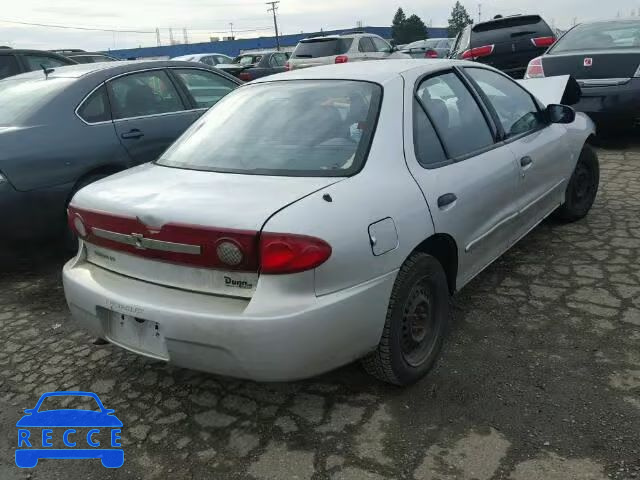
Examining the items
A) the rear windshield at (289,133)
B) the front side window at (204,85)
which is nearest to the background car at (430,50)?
the front side window at (204,85)

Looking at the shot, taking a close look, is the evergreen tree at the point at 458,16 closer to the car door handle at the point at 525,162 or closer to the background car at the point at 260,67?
the background car at the point at 260,67

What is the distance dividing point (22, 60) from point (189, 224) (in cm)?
696

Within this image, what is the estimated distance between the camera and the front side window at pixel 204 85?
17.8 feet

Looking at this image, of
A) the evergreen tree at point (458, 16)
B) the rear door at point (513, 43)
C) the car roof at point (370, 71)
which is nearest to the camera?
the car roof at point (370, 71)

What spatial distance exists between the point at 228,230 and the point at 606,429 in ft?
5.53

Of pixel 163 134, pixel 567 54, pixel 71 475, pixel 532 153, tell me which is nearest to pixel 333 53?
pixel 567 54

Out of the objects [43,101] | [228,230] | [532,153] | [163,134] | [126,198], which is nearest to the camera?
[228,230]

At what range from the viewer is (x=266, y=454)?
2.34 m

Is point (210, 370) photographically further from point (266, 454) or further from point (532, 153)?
point (532, 153)

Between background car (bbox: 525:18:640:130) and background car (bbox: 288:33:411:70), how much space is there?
20.6 feet

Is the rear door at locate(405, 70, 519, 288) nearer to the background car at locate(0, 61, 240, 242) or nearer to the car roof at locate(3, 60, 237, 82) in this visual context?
the background car at locate(0, 61, 240, 242)

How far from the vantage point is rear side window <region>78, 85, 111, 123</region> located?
449 cm

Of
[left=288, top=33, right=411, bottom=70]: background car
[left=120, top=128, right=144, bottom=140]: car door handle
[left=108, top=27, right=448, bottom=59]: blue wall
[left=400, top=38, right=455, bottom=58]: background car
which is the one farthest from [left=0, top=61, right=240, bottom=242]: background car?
[left=108, top=27, right=448, bottom=59]: blue wall

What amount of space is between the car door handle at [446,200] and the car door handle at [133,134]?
2907 mm
